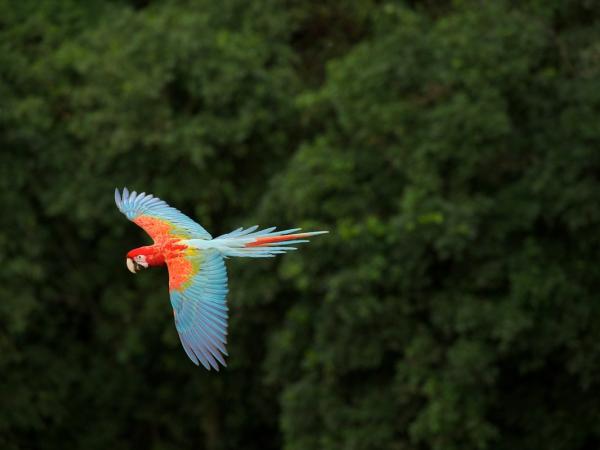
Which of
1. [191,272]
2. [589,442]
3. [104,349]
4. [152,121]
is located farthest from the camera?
[104,349]

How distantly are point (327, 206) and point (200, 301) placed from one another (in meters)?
4.96

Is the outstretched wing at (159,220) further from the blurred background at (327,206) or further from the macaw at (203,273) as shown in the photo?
the blurred background at (327,206)

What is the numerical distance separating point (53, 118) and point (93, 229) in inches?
48.2

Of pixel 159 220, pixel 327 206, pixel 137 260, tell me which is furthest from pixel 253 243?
pixel 327 206

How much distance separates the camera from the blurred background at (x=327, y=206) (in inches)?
460

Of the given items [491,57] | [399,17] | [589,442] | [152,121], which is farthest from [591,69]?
[152,121]

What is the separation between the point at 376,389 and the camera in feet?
40.7

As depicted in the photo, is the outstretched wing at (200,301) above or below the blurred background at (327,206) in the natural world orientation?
above

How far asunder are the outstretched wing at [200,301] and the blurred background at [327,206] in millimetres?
4281

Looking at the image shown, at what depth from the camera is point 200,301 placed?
7227 millimetres

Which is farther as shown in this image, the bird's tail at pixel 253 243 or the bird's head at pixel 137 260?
the bird's head at pixel 137 260

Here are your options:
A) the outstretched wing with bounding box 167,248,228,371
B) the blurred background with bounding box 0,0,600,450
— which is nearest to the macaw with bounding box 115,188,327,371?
the outstretched wing with bounding box 167,248,228,371

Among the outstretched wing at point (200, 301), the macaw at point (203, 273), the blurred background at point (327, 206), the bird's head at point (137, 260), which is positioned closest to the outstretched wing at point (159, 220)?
the macaw at point (203, 273)

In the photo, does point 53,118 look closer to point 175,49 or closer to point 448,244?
point 175,49
